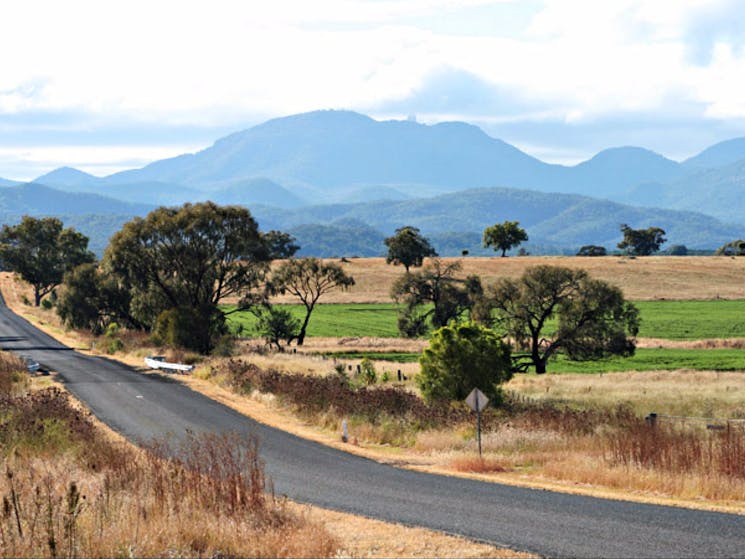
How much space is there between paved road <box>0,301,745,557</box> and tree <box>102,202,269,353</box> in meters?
30.8

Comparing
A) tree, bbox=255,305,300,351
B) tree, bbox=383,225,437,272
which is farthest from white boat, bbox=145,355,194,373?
tree, bbox=383,225,437,272

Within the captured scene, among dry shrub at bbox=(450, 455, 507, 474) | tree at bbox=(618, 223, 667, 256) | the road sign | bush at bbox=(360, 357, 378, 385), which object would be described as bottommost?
bush at bbox=(360, 357, 378, 385)

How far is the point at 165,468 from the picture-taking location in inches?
586

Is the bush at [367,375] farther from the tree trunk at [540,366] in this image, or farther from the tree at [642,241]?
the tree at [642,241]

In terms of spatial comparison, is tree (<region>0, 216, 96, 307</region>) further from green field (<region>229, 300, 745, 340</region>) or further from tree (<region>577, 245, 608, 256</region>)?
tree (<region>577, 245, 608, 256</region>)

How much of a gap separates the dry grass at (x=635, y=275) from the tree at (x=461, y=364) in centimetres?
7582

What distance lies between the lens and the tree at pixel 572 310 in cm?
5422

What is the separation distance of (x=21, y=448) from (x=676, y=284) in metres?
109

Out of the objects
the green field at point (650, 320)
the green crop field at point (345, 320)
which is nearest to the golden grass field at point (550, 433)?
the green crop field at point (345, 320)

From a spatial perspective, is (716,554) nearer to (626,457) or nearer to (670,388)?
(626,457)

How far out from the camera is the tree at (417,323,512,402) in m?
31.8

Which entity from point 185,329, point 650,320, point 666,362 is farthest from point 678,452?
point 650,320

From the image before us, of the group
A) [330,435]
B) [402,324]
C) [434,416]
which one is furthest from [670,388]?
[402,324]

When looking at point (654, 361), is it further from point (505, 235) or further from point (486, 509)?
point (505, 235)
